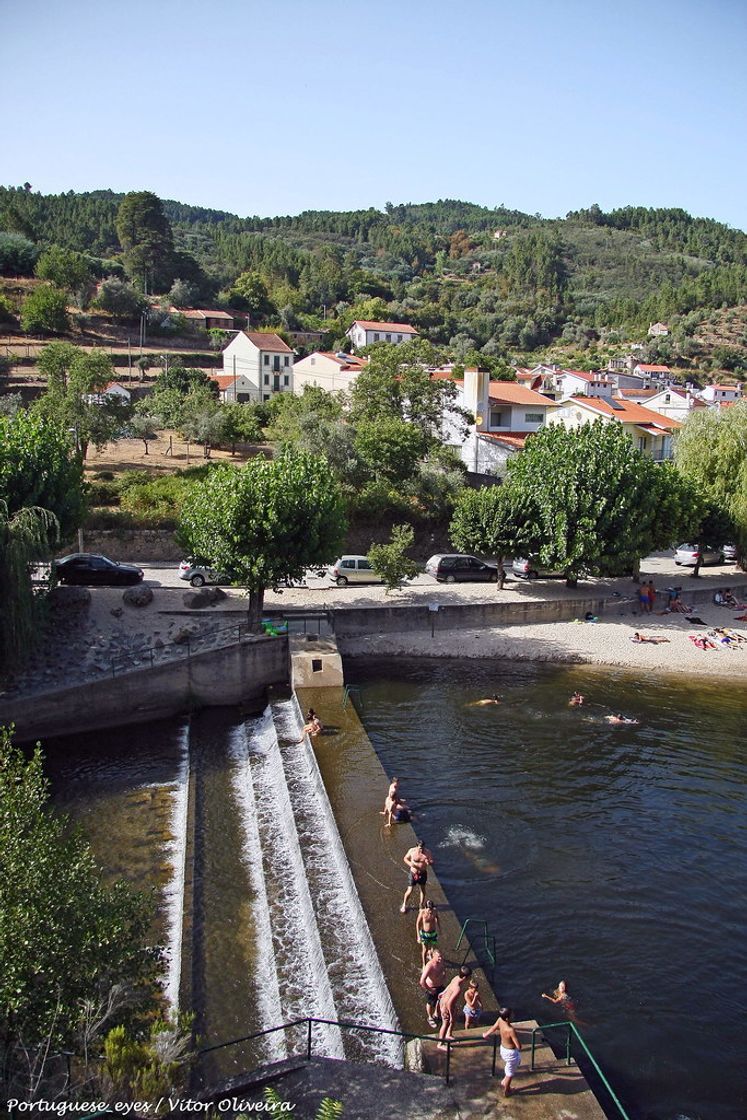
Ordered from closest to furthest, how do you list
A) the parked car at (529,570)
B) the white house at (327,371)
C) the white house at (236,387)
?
the parked car at (529,570), the white house at (327,371), the white house at (236,387)

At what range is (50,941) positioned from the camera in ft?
34.6

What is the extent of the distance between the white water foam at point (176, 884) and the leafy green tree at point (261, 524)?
25.7 feet

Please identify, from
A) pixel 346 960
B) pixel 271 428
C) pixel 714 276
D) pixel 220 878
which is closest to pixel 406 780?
pixel 220 878

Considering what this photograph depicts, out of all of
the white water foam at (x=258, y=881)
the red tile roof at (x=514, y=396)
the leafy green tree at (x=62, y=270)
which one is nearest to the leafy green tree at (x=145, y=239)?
the leafy green tree at (x=62, y=270)

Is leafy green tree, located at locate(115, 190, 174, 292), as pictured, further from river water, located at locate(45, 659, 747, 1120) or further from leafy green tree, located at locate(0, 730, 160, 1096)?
leafy green tree, located at locate(0, 730, 160, 1096)

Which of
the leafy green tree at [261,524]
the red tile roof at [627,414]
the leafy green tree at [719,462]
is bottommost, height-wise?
the leafy green tree at [261,524]

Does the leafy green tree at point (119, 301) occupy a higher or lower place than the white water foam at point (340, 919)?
higher

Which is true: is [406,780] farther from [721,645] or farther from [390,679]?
[721,645]

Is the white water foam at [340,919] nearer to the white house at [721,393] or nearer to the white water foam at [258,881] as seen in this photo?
the white water foam at [258,881]

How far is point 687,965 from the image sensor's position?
1661 centimetres

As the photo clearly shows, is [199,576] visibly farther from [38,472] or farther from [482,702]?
[482,702]

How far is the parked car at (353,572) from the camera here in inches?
1555

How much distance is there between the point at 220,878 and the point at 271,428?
43898 millimetres

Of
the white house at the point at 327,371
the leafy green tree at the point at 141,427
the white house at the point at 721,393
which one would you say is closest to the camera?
the leafy green tree at the point at 141,427
